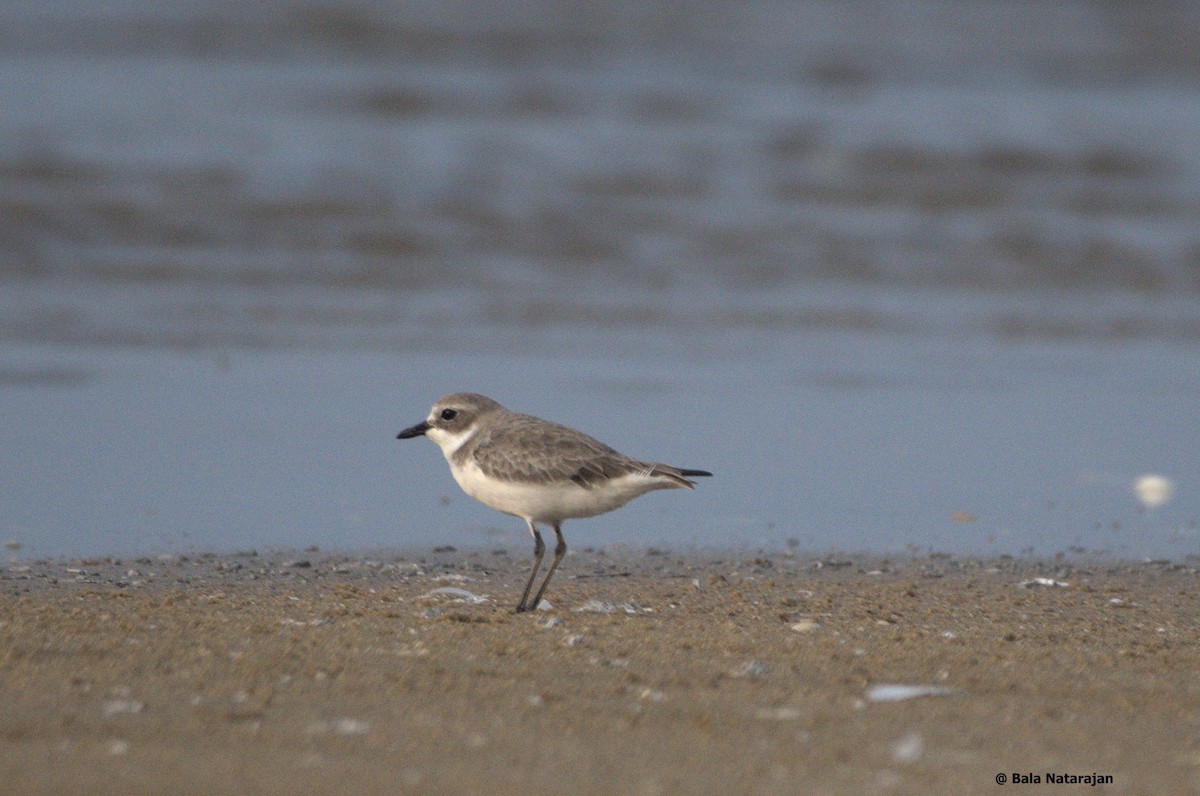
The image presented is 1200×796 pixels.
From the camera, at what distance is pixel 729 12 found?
2759 centimetres

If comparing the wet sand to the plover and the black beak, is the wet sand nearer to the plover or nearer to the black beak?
the plover

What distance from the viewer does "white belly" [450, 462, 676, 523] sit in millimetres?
5688

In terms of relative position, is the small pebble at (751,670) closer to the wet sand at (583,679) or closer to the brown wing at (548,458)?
the wet sand at (583,679)

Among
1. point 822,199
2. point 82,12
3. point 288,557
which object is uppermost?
point 82,12

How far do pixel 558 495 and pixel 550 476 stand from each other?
78 mm

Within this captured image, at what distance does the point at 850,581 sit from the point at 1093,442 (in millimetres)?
3502

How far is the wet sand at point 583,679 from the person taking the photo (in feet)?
11.3

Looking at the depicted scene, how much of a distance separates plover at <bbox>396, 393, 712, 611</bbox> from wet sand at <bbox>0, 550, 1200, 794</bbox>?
34cm

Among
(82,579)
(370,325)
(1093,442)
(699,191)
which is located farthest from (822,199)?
(82,579)

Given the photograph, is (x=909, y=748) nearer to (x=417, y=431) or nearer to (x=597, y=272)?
(x=417, y=431)

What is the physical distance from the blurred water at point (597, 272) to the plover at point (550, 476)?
1.17 meters

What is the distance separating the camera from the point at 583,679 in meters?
4.29

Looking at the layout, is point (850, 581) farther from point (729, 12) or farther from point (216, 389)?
point (729, 12)

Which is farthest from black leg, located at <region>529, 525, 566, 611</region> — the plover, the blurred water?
the blurred water
